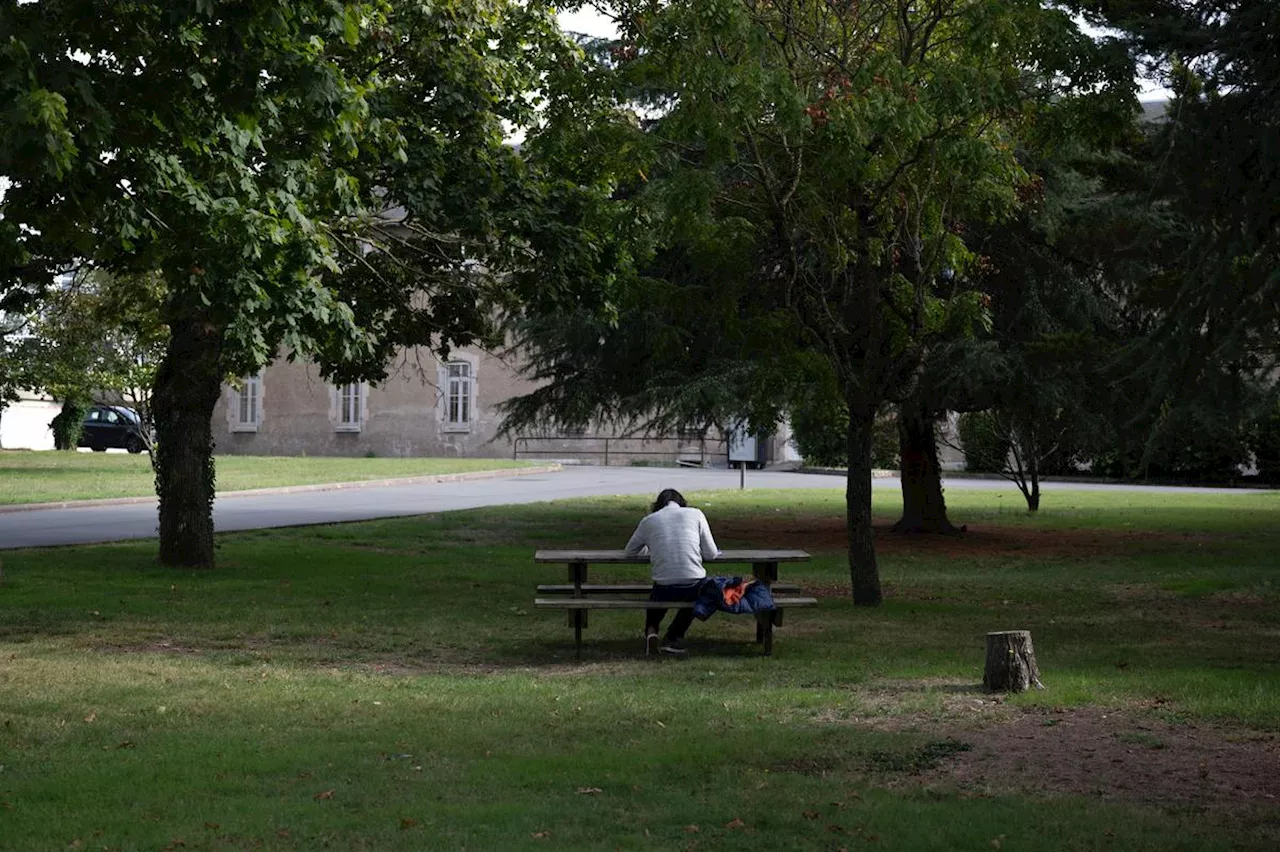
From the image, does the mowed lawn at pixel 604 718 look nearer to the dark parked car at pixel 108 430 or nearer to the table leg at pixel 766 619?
the table leg at pixel 766 619

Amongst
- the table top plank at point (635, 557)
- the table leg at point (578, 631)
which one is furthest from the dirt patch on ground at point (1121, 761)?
the table leg at point (578, 631)

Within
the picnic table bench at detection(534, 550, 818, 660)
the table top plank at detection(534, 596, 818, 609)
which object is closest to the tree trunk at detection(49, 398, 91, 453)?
the picnic table bench at detection(534, 550, 818, 660)

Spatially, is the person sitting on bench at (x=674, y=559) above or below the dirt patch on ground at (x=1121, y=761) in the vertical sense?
above

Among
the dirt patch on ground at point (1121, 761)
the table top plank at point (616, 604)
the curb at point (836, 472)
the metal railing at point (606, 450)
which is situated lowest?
the dirt patch on ground at point (1121, 761)

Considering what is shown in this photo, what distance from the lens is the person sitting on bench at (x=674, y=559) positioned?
11.6 m

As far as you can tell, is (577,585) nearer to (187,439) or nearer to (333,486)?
(187,439)

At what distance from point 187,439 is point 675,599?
7458 millimetres

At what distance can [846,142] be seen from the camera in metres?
12.8

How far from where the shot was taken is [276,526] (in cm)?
2386

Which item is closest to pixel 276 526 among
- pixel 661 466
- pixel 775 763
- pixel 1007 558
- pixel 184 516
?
pixel 184 516

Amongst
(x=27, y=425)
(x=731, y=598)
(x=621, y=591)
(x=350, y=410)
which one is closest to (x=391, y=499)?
(x=621, y=591)

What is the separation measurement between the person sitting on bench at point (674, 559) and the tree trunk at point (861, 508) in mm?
2776

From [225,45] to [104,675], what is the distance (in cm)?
413

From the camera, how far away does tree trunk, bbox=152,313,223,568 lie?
16.6 meters
